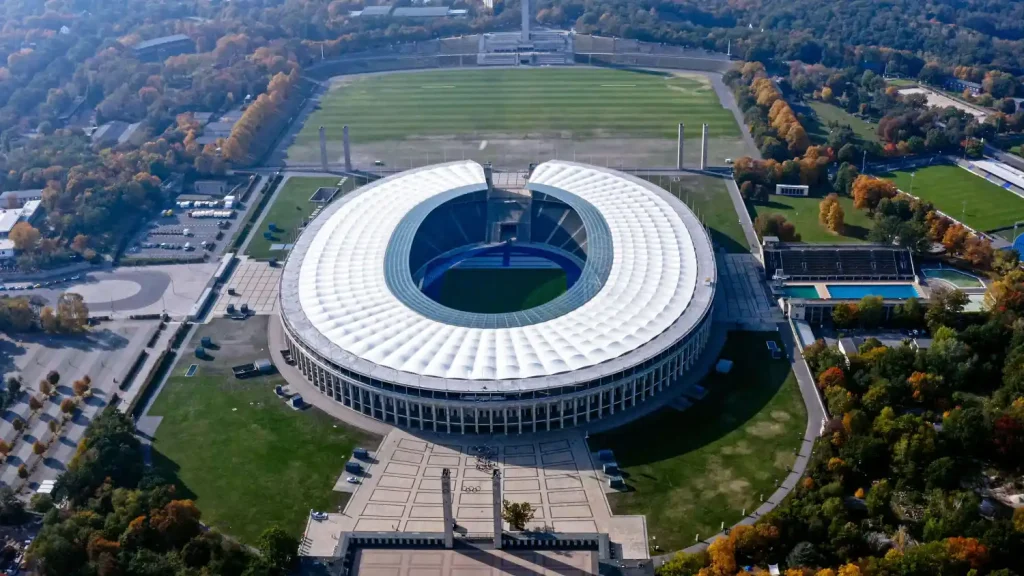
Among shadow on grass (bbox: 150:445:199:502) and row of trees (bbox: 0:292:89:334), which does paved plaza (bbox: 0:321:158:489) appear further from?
shadow on grass (bbox: 150:445:199:502)

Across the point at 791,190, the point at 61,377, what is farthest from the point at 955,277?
the point at 61,377

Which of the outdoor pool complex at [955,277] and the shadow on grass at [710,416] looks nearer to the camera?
the shadow on grass at [710,416]

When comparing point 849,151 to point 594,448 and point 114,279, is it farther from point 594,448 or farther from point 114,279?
point 114,279

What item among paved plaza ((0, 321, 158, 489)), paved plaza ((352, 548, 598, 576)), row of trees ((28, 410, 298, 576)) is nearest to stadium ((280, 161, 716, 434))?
paved plaza ((352, 548, 598, 576))

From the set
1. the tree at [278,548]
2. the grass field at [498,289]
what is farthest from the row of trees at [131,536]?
the grass field at [498,289]

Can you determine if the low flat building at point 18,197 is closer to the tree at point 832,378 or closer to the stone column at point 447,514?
the stone column at point 447,514
